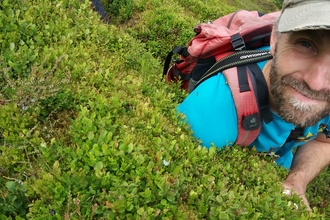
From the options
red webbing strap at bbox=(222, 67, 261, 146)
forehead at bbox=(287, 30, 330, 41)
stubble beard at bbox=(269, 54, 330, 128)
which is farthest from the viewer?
red webbing strap at bbox=(222, 67, 261, 146)

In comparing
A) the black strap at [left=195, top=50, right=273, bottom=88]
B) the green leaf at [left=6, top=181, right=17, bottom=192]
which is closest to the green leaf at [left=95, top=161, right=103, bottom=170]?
the green leaf at [left=6, top=181, right=17, bottom=192]

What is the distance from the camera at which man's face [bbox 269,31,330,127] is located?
3242 mm

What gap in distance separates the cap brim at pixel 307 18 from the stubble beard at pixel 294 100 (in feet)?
1.81

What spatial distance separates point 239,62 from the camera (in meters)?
3.97

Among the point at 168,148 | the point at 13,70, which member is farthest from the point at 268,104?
the point at 13,70

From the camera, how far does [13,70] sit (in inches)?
144

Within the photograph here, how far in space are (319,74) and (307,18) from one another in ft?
2.13

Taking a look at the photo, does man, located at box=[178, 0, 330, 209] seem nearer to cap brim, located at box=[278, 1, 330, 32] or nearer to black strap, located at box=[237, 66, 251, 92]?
cap brim, located at box=[278, 1, 330, 32]

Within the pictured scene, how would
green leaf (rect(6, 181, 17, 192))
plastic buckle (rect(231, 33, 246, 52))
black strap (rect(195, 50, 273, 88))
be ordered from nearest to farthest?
green leaf (rect(6, 181, 17, 192)) → black strap (rect(195, 50, 273, 88)) → plastic buckle (rect(231, 33, 246, 52))

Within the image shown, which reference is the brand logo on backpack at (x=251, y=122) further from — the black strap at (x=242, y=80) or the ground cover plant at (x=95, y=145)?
the ground cover plant at (x=95, y=145)

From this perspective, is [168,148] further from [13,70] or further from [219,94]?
[13,70]

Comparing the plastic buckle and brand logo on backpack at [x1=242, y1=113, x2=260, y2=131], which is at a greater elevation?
the plastic buckle

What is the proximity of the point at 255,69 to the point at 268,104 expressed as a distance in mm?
479

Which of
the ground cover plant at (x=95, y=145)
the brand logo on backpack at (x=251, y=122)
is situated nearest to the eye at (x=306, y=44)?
the brand logo on backpack at (x=251, y=122)
